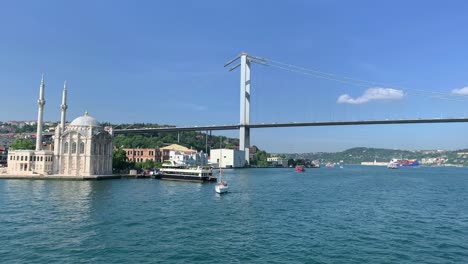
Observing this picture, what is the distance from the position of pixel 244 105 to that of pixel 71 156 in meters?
45.5

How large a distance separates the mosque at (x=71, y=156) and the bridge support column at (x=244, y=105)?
134ft

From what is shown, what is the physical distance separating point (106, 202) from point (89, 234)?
8.62 metres

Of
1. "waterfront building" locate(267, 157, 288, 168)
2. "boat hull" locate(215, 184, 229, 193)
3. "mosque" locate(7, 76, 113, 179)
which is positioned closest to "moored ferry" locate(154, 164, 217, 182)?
"mosque" locate(7, 76, 113, 179)

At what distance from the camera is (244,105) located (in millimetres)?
81438

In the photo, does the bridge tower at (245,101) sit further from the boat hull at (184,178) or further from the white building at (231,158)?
the boat hull at (184,178)

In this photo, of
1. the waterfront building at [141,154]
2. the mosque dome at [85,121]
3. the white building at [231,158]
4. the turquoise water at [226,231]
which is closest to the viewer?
the turquoise water at [226,231]

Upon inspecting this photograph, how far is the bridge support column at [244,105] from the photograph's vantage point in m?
80.1

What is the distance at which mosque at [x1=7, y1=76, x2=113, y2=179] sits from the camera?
40375 millimetres

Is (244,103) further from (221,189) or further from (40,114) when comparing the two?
(221,189)

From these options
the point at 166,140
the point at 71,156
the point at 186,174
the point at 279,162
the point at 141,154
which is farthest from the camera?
the point at 279,162

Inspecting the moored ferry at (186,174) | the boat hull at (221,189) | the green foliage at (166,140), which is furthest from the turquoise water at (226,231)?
the green foliage at (166,140)

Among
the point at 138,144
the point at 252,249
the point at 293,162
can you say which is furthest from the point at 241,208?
the point at 293,162

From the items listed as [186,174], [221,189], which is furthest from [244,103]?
[221,189]

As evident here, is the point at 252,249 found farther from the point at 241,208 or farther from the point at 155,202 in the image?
the point at 155,202
